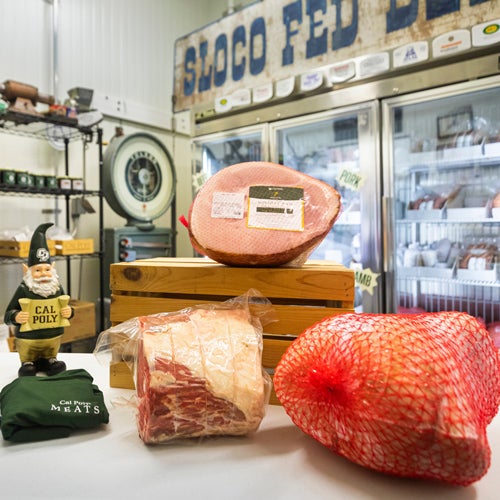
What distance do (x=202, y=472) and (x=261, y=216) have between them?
54cm

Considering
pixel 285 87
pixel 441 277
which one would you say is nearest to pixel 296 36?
pixel 285 87

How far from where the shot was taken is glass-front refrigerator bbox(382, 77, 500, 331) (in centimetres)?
245

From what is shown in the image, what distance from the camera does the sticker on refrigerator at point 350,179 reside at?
2658 mm

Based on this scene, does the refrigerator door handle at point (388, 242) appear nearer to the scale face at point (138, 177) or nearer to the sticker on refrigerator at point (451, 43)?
the sticker on refrigerator at point (451, 43)

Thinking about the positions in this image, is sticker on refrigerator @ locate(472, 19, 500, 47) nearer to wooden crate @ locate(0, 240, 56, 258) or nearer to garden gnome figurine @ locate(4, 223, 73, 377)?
garden gnome figurine @ locate(4, 223, 73, 377)

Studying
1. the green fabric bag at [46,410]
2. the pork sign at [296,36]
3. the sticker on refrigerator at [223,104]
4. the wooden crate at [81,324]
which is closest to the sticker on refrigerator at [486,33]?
the pork sign at [296,36]

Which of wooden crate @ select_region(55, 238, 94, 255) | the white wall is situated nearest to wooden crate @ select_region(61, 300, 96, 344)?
wooden crate @ select_region(55, 238, 94, 255)

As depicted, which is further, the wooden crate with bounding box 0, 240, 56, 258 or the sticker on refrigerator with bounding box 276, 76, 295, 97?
the sticker on refrigerator with bounding box 276, 76, 295, 97

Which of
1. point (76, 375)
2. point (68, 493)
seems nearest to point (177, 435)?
point (68, 493)

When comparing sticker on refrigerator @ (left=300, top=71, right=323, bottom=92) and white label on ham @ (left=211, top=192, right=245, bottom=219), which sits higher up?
sticker on refrigerator @ (left=300, top=71, right=323, bottom=92)

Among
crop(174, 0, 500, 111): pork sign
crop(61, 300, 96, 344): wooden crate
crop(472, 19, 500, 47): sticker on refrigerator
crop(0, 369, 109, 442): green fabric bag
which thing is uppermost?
crop(174, 0, 500, 111): pork sign

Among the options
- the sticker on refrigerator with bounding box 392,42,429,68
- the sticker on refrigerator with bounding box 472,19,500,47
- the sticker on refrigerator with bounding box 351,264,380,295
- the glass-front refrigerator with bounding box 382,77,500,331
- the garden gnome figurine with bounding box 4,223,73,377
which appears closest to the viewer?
the garden gnome figurine with bounding box 4,223,73,377

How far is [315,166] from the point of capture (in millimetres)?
3170

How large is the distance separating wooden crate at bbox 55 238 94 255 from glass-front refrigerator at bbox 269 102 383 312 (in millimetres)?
1487
